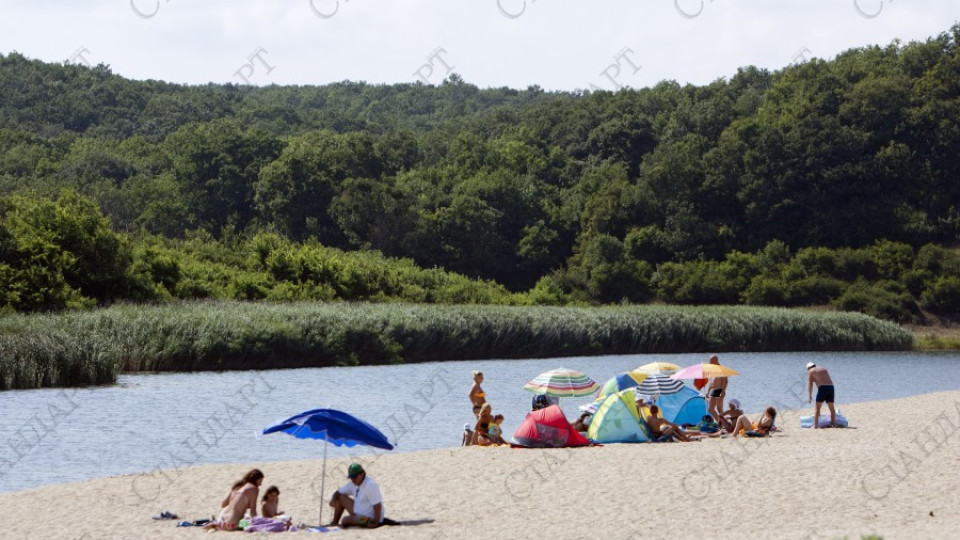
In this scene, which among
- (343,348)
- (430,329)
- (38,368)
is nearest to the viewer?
(38,368)

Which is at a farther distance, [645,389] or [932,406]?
[932,406]

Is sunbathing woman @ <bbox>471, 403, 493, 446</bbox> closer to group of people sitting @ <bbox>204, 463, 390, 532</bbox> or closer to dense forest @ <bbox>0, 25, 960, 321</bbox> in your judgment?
group of people sitting @ <bbox>204, 463, 390, 532</bbox>

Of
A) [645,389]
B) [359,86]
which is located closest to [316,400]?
[645,389]

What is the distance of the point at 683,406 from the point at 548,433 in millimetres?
4385

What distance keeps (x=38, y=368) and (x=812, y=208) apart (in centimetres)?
6672

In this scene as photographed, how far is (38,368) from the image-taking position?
32.3 meters

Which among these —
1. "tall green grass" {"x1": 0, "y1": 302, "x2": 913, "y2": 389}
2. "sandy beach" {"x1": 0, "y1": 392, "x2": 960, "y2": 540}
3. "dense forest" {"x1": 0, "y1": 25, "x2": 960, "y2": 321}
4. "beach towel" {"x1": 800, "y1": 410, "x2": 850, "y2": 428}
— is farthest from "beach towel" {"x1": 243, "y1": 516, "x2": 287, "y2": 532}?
"dense forest" {"x1": 0, "y1": 25, "x2": 960, "y2": 321}

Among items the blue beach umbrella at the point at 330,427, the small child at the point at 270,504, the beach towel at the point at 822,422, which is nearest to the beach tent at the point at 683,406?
the beach towel at the point at 822,422

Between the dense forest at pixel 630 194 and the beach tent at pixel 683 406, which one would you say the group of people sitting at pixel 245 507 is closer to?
the beach tent at pixel 683 406

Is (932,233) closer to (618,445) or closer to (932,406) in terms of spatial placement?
(932,406)

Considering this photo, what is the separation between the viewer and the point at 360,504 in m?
16.5

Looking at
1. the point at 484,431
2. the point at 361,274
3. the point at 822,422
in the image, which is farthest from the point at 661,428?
the point at 361,274

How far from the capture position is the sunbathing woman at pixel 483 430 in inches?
956

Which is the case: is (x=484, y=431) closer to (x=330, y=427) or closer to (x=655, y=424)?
(x=655, y=424)
